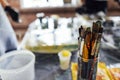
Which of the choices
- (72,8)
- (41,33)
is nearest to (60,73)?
(41,33)

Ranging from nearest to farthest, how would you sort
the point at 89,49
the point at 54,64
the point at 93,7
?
the point at 89,49, the point at 54,64, the point at 93,7

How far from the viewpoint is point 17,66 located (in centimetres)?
86

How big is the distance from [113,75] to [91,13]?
1.08 metres

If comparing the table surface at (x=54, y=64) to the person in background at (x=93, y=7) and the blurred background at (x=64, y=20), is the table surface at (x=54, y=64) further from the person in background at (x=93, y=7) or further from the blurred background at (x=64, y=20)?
the person in background at (x=93, y=7)

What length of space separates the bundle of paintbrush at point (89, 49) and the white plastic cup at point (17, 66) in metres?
0.24

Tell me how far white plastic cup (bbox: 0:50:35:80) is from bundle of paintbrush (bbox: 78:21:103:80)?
0.78ft

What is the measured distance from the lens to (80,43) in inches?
26.9

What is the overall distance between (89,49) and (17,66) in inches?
15.0

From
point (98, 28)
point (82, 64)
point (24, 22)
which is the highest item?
point (98, 28)

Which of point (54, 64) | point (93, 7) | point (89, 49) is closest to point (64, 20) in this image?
point (93, 7)

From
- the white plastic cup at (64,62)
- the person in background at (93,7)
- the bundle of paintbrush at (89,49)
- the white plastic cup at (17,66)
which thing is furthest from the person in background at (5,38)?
the person in background at (93,7)

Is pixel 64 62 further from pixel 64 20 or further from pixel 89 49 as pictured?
pixel 64 20

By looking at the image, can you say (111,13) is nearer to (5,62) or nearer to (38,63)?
(38,63)

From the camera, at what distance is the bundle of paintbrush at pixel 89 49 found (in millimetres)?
653
